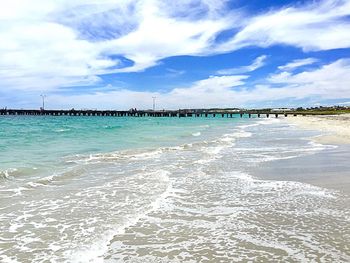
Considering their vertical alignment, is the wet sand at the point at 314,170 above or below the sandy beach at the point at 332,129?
below

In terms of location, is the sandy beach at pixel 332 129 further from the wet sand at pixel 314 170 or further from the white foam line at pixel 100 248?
the white foam line at pixel 100 248

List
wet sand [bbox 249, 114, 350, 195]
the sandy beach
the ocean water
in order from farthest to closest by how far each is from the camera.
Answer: the sandy beach
wet sand [bbox 249, 114, 350, 195]
the ocean water

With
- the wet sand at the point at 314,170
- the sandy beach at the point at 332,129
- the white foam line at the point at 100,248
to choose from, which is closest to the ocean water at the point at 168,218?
the white foam line at the point at 100,248

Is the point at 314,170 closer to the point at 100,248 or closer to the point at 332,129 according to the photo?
the point at 100,248

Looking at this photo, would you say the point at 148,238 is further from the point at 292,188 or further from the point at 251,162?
the point at 251,162

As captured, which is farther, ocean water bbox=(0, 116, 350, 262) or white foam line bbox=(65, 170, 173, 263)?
ocean water bbox=(0, 116, 350, 262)

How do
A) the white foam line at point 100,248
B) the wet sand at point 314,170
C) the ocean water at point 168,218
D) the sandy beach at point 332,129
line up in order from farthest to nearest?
the sandy beach at point 332,129 < the wet sand at point 314,170 < the ocean water at point 168,218 < the white foam line at point 100,248

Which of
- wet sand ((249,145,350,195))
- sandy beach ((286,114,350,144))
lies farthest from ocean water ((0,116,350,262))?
sandy beach ((286,114,350,144))

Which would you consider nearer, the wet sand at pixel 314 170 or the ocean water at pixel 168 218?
the ocean water at pixel 168 218

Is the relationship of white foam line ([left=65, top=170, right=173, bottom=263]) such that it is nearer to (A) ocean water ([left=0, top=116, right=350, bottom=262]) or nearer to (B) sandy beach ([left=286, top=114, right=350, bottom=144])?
(A) ocean water ([left=0, top=116, right=350, bottom=262])

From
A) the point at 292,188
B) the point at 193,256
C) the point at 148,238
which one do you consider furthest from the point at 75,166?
the point at 193,256

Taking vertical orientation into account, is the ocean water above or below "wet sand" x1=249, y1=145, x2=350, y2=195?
below

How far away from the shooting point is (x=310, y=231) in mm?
7090

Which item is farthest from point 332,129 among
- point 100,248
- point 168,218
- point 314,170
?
point 100,248
